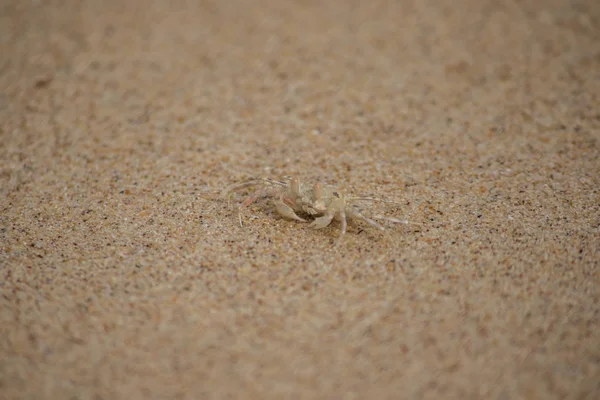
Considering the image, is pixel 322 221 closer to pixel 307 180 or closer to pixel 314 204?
pixel 314 204

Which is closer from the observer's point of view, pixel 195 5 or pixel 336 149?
pixel 336 149

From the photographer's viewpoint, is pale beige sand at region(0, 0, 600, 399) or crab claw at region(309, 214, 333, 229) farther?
crab claw at region(309, 214, 333, 229)

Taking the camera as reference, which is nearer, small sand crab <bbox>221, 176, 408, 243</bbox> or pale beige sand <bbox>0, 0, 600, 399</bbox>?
pale beige sand <bbox>0, 0, 600, 399</bbox>

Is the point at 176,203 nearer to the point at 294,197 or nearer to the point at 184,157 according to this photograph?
the point at 184,157

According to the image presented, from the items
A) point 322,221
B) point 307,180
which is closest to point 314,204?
point 322,221

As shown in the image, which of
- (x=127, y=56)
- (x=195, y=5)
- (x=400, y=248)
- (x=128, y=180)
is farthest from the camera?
(x=195, y=5)

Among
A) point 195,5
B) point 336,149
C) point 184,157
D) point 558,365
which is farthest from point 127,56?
point 558,365
